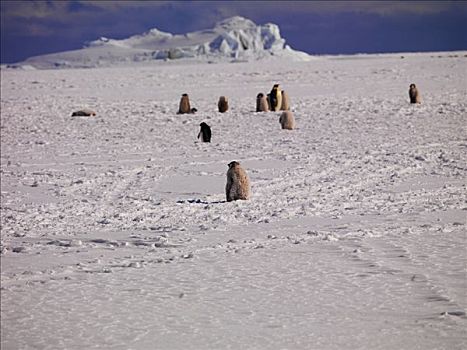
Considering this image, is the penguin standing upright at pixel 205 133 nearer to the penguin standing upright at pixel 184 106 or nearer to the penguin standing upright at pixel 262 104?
the penguin standing upright at pixel 262 104

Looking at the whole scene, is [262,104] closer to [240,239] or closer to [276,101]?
[276,101]

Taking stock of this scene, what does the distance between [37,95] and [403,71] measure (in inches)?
725

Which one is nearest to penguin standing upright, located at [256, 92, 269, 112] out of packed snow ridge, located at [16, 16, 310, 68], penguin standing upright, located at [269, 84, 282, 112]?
penguin standing upright, located at [269, 84, 282, 112]

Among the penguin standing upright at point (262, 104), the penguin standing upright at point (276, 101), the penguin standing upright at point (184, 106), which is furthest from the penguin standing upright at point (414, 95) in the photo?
the penguin standing upright at point (184, 106)

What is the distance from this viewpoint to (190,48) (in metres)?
84.0

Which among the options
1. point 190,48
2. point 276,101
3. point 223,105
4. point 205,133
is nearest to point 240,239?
point 205,133

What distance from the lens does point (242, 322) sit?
5.44 m

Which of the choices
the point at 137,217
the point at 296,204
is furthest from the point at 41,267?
the point at 296,204

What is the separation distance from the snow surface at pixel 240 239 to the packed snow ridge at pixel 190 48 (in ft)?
198

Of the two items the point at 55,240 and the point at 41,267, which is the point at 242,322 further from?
the point at 55,240

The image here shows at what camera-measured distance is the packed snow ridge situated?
261 feet

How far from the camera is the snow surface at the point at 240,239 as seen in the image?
5.36m

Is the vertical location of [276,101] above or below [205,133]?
above

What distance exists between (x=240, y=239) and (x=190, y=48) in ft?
255
